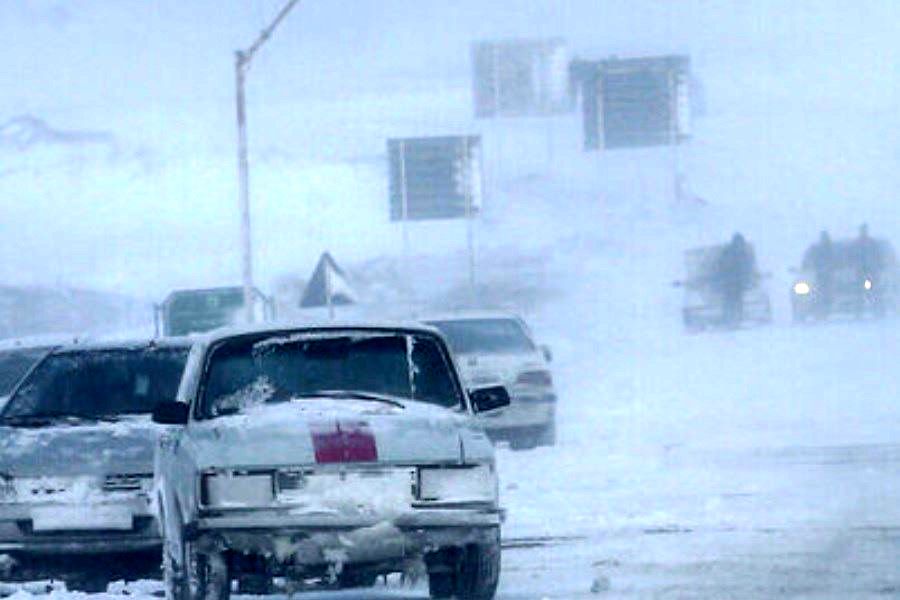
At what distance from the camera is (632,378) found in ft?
158

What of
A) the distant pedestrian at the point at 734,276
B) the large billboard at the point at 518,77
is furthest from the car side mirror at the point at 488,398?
the large billboard at the point at 518,77

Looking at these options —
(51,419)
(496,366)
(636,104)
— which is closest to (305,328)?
(51,419)

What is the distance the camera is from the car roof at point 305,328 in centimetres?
1255

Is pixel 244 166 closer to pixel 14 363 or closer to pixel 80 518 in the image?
pixel 14 363

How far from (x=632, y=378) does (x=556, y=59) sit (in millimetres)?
72068

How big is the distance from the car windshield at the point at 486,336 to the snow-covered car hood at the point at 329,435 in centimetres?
1507

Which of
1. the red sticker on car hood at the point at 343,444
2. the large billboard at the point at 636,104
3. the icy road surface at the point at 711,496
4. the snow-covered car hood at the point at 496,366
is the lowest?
the icy road surface at the point at 711,496

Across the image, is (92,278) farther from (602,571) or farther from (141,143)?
(602,571)

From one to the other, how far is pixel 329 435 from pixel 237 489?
56cm

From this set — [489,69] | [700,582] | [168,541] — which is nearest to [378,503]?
[168,541]

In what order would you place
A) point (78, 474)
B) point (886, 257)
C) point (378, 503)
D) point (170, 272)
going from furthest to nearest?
point (170, 272) → point (886, 257) → point (78, 474) → point (378, 503)

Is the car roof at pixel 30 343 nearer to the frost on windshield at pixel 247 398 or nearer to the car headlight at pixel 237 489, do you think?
the frost on windshield at pixel 247 398

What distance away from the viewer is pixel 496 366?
26.7 m

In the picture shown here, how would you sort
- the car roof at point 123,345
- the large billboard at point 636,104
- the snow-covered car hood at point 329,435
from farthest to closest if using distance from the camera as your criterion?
the large billboard at point 636,104, the car roof at point 123,345, the snow-covered car hood at point 329,435
